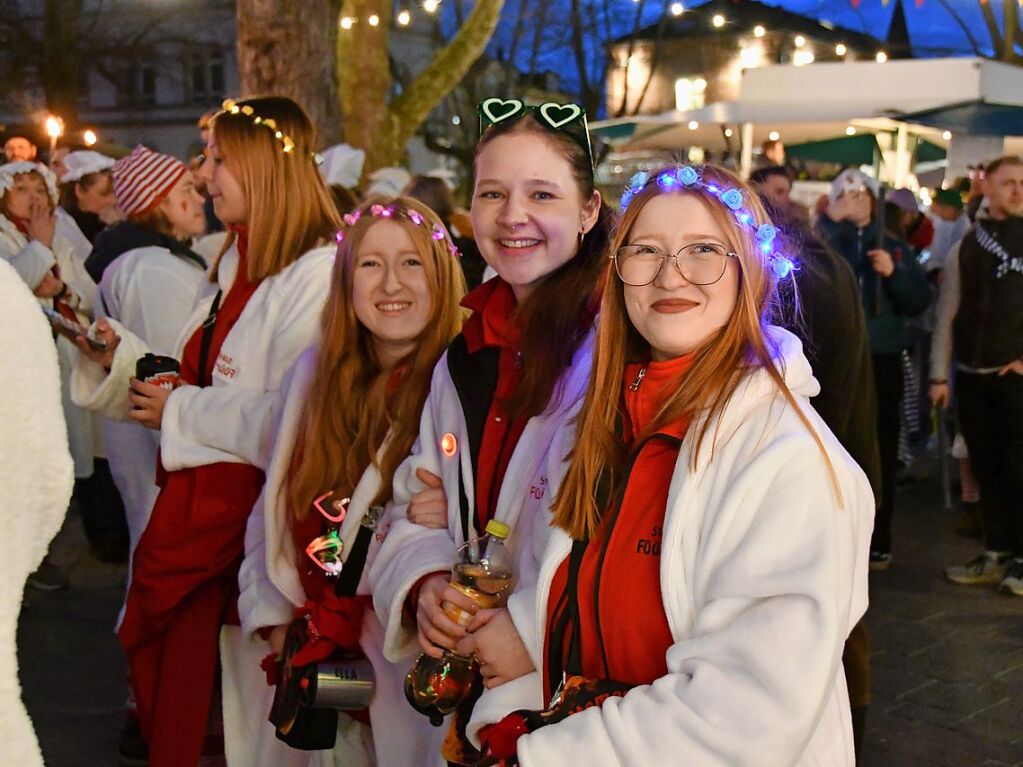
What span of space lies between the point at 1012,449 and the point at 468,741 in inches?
217

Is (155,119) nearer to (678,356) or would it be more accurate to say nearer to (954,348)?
(954,348)

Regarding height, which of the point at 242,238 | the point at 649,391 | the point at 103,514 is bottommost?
the point at 103,514

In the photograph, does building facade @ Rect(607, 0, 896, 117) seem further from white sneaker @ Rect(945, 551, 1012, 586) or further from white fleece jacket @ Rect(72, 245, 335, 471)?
white fleece jacket @ Rect(72, 245, 335, 471)

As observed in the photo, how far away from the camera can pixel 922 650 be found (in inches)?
241

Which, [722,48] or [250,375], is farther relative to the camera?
[722,48]

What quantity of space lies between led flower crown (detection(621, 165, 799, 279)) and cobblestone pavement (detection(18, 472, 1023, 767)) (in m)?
3.08

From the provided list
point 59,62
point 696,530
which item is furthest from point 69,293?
point 59,62

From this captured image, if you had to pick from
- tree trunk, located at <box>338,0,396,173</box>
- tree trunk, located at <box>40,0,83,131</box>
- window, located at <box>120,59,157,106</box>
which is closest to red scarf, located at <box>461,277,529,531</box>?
tree trunk, located at <box>338,0,396,173</box>

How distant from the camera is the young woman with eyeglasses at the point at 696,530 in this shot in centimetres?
205

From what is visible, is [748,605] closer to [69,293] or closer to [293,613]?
[293,613]

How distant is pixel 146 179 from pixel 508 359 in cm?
338

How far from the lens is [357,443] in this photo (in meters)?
3.46

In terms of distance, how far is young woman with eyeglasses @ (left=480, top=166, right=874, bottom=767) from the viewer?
6.73 ft

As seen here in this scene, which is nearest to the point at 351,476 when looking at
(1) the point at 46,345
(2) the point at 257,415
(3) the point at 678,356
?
(2) the point at 257,415
